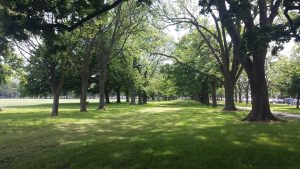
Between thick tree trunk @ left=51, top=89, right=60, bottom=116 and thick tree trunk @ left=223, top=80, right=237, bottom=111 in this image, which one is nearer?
thick tree trunk @ left=51, top=89, right=60, bottom=116

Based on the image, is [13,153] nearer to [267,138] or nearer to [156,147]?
Result: [156,147]

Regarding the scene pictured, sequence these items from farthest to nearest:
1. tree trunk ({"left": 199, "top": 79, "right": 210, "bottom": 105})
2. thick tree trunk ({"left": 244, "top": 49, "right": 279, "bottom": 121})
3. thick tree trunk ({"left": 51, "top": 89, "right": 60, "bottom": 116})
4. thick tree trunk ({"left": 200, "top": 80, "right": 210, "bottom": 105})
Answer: thick tree trunk ({"left": 200, "top": 80, "right": 210, "bottom": 105}) → tree trunk ({"left": 199, "top": 79, "right": 210, "bottom": 105}) → thick tree trunk ({"left": 51, "top": 89, "right": 60, "bottom": 116}) → thick tree trunk ({"left": 244, "top": 49, "right": 279, "bottom": 121})

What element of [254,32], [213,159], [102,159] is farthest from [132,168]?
[254,32]

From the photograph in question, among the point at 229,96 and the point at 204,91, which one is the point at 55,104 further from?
the point at 204,91

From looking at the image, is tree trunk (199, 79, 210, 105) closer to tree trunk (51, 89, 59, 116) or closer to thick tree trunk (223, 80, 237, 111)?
thick tree trunk (223, 80, 237, 111)

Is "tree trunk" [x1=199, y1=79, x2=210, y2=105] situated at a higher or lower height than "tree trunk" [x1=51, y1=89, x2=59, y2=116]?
higher

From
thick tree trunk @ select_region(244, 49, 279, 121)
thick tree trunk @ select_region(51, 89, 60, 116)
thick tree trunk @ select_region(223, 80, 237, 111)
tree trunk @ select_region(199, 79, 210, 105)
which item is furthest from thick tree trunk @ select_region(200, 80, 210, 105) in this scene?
thick tree trunk @ select_region(244, 49, 279, 121)

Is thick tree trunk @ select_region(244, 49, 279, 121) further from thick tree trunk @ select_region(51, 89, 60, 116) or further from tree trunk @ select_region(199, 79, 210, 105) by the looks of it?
tree trunk @ select_region(199, 79, 210, 105)

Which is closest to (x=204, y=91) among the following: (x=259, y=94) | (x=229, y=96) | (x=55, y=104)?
(x=229, y=96)

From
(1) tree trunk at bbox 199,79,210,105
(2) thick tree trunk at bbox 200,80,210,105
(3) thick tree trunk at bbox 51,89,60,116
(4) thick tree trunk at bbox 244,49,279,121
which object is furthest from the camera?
(2) thick tree trunk at bbox 200,80,210,105

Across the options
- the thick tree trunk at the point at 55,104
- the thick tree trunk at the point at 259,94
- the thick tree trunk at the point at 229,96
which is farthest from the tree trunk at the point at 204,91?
the thick tree trunk at the point at 259,94

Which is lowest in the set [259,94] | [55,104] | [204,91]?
[55,104]

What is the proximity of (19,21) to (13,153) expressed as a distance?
452 centimetres

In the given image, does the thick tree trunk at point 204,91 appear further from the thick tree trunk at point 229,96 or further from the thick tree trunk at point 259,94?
Answer: the thick tree trunk at point 259,94
